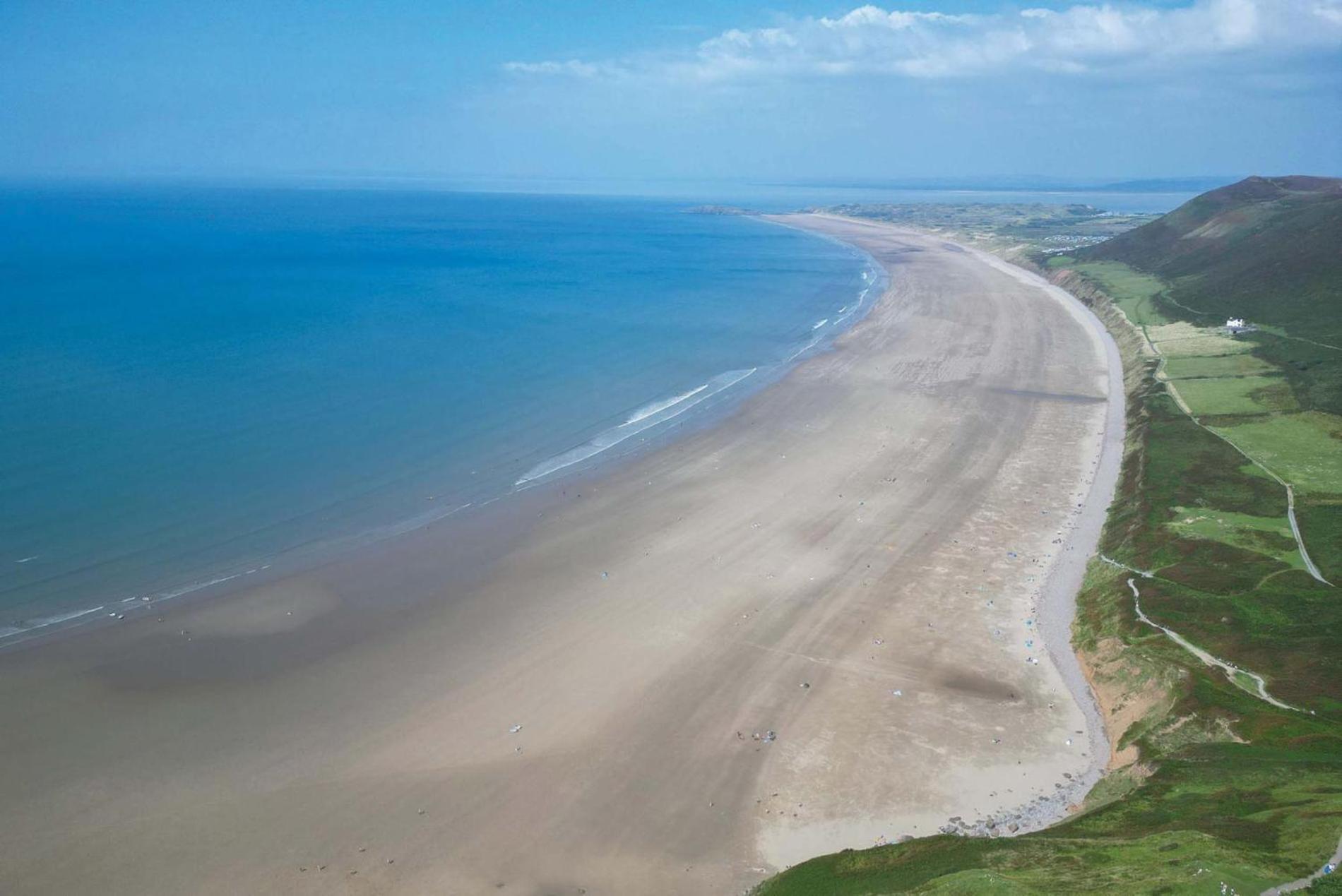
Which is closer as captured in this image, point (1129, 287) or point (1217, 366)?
point (1217, 366)

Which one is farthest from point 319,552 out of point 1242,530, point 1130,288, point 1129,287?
point 1129,287

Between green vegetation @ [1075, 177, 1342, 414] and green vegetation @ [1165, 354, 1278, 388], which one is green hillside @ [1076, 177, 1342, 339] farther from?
green vegetation @ [1165, 354, 1278, 388]

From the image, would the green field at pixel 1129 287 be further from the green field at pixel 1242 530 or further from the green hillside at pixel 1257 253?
the green field at pixel 1242 530

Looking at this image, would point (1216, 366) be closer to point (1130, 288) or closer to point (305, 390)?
point (1130, 288)

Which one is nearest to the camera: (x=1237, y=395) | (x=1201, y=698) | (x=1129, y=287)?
(x=1201, y=698)

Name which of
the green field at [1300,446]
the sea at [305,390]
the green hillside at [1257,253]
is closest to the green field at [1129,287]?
the green hillside at [1257,253]

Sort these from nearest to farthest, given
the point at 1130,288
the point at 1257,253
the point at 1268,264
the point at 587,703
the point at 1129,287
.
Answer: the point at 587,703
the point at 1268,264
the point at 1257,253
the point at 1130,288
the point at 1129,287

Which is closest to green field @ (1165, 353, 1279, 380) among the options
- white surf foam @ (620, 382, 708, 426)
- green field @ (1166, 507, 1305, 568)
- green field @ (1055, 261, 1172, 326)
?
green field @ (1055, 261, 1172, 326)
